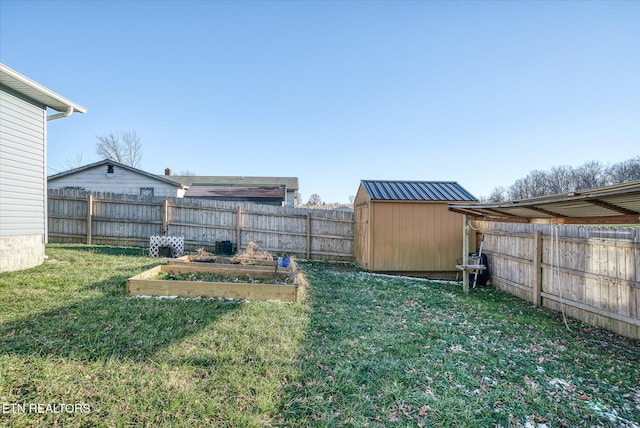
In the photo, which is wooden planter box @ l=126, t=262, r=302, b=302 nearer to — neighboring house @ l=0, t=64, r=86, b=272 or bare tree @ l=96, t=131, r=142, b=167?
neighboring house @ l=0, t=64, r=86, b=272

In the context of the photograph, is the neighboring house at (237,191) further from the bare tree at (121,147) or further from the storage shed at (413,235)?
the storage shed at (413,235)

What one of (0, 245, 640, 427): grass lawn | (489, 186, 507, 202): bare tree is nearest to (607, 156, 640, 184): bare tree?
(489, 186, 507, 202): bare tree

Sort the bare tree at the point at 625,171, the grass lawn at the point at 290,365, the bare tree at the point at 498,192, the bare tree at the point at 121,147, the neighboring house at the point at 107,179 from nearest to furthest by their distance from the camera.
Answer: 1. the grass lawn at the point at 290,365
2. the neighboring house at the point at 107,179
3. the bare tree at the point at 625,171
4. the bare tree at the point at 121,147
5. the bare tree at the point at 498,192

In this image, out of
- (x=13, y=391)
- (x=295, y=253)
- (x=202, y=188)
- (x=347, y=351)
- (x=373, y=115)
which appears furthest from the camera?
(x=202, y=188)

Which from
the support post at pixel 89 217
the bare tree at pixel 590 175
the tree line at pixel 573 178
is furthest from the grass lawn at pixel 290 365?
the bare tree at pixel 590 175

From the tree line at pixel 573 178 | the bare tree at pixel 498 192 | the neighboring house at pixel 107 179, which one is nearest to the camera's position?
the neighboring house at pixel 107 179

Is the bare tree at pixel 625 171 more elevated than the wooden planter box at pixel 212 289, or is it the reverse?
the bare tree at pixel 625 171

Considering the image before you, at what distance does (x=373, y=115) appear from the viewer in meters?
13.0

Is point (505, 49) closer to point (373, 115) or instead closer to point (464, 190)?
point (464, 190)

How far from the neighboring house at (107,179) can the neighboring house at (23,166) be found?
8891mm

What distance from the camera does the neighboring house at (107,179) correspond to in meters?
14.9

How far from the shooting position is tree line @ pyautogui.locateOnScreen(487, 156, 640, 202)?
25.1 meters

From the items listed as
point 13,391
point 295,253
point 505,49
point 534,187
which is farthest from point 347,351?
point 534,187

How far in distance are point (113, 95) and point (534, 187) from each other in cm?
3993
